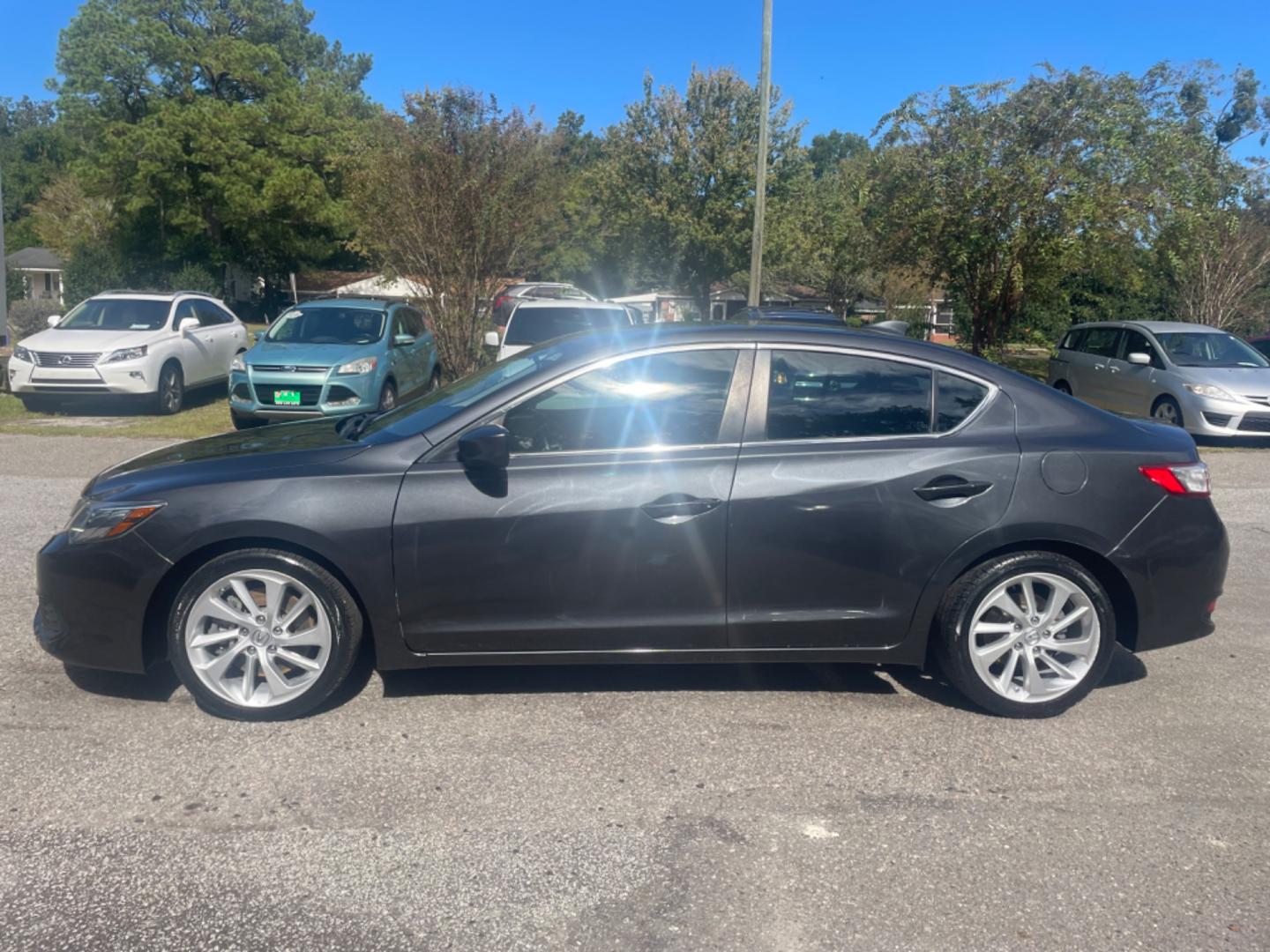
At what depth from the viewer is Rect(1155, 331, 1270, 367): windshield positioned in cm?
1391

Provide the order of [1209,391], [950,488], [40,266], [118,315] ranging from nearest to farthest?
[950,488] < [1209,391] < [118,315] < [40,266]

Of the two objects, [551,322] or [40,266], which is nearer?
[551,322]

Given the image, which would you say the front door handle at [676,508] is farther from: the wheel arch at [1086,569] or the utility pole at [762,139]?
the utility pole at [762,139]

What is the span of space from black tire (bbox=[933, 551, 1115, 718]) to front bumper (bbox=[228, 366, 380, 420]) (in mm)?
8949

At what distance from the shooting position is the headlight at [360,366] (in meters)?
12.2

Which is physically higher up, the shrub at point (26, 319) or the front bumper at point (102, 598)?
the shrub at point (26, 319)

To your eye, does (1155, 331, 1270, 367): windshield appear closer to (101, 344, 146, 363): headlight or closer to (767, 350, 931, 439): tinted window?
(767, 350, 931, 439): tinted window

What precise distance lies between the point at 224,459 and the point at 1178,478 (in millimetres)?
4056

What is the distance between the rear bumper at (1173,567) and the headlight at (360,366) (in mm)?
9654

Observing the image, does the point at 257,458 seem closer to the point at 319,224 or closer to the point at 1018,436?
the point at 1018,436

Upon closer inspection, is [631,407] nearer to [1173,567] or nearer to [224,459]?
[224,459]

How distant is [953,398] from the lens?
4.53 m

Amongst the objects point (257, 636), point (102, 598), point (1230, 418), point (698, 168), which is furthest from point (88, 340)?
point (698, 168)

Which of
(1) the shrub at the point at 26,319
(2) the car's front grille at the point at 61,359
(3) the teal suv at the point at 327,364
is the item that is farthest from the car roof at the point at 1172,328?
(1) the shrub at the point at 26,319
